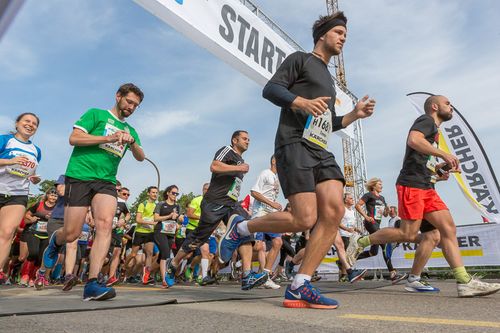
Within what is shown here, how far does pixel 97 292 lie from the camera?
3664 mm

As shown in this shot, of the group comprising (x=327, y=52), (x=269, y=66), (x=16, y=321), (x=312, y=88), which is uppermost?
(x=269, y=66)

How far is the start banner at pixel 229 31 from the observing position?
6039 mm

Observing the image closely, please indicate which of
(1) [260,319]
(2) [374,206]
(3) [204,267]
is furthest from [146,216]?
(1) [260,319]

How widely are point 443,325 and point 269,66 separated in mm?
6647

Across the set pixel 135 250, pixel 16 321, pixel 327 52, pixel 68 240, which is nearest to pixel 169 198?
pixel 135 250

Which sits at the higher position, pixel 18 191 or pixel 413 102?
pixel 413 102

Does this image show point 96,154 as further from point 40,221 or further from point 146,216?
point 40,221

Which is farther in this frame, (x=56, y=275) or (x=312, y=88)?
(x=56, y=275)

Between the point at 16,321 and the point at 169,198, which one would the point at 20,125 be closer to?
the point at 16,321

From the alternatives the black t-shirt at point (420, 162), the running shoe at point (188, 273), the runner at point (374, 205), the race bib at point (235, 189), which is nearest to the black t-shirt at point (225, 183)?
the race bib at point (235, 189)

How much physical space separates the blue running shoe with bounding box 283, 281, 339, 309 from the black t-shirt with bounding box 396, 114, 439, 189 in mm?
2062

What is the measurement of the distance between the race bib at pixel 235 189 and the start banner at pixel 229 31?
212 centimetres

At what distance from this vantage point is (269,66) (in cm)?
823

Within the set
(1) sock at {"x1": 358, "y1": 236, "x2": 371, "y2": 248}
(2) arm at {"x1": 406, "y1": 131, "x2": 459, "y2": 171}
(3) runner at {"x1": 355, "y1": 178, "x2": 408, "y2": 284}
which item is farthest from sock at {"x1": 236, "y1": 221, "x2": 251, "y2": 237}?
(3) runner at {"x1": 355, "y1": 178, "x2": 408, "y2": 284}
